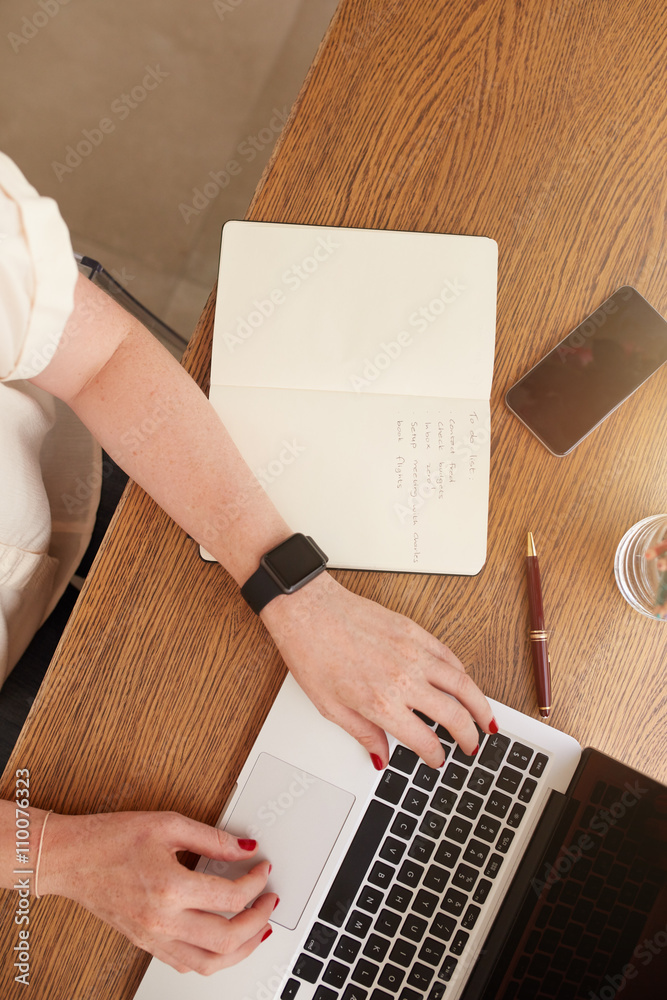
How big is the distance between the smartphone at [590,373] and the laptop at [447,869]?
0.31 m

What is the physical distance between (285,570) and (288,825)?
246mm

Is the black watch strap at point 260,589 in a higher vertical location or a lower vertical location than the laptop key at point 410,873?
higher

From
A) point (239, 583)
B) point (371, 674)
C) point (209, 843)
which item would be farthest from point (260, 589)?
point (209, 843)

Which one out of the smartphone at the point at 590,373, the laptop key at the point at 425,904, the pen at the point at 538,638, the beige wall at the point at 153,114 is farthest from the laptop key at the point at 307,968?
the beige wall at the point at 153,114

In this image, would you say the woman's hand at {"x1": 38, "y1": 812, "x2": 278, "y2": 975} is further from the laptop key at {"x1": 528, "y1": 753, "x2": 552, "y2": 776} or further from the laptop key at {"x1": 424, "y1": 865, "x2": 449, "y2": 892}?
the laptop key at {"x1": 528, "y1": 753, "x2": 552, "y2": 776}

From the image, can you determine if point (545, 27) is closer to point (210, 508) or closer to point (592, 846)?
point (210, 508)

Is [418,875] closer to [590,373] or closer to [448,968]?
[448,968]

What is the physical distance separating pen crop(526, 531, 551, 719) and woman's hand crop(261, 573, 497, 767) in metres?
0.06

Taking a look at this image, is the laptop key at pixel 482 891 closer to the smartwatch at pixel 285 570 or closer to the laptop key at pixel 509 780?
the laptop key at pixel 509 780

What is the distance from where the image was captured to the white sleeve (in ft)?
1.51

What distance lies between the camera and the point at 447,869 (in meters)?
0.58

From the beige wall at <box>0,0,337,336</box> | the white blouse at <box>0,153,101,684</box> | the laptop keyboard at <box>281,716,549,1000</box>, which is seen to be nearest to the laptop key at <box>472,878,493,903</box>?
the laptop keyboard at <box>281,716,549,1000</box>

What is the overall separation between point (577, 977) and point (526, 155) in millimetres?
843

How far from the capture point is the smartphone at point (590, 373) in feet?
2.13
